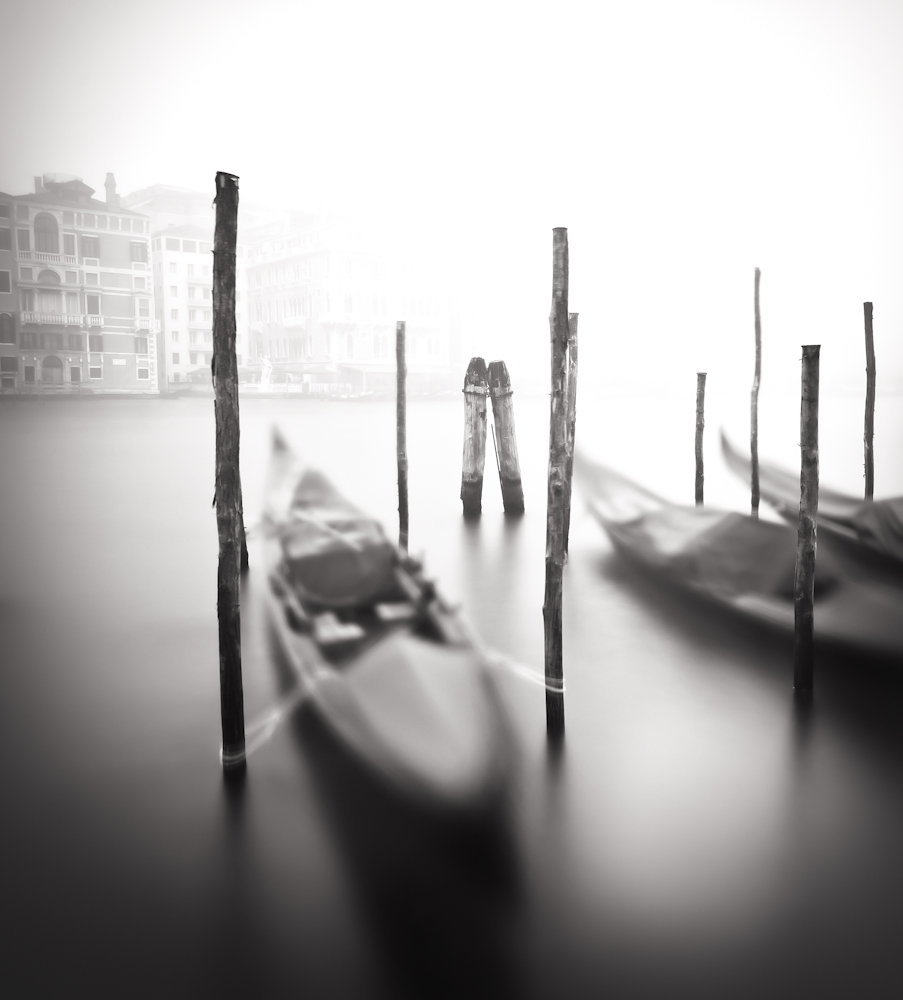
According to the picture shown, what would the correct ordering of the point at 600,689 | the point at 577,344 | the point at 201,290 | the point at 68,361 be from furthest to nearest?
the point at 201,290 → the point at 68,361 → the point at 577,344 → the point at 600,689

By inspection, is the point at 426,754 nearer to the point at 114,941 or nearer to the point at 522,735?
the point at 522,735

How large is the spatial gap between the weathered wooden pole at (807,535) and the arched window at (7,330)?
2971 centimetres

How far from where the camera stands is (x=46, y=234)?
30203 millimetres

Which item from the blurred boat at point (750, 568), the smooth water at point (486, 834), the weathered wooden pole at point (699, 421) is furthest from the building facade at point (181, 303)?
the smooth water at point (486, 834)

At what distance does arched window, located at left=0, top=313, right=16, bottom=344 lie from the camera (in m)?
28.0

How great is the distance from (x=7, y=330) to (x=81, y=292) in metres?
3.40

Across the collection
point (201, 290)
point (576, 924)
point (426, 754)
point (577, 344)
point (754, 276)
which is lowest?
point (576, 924)

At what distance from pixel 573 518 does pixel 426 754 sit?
5.27 metres

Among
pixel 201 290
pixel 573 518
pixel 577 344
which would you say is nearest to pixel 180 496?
pixel 573 518

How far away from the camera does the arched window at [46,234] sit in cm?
2978

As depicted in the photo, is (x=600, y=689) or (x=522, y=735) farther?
(x=600, y=689)

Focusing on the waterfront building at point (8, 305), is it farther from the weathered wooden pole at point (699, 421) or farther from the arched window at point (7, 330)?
the weathered wooden pole at point (699, 421)

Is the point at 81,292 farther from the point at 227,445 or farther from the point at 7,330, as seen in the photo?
the point at 227,445

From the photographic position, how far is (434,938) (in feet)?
6.77
